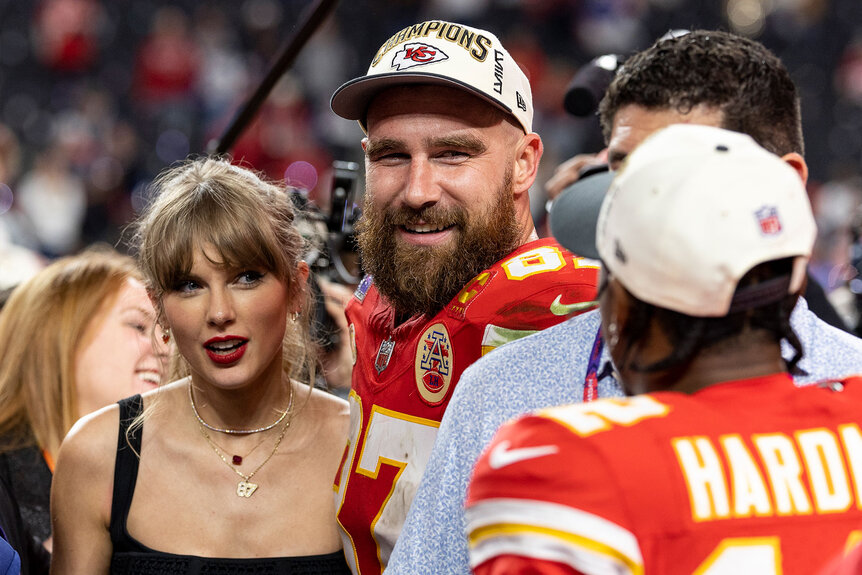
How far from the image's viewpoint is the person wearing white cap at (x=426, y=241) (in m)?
1.44

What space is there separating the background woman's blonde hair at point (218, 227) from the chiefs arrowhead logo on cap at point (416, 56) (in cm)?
45

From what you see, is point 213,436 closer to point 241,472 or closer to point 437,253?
point 241,472

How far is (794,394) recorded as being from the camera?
86cm

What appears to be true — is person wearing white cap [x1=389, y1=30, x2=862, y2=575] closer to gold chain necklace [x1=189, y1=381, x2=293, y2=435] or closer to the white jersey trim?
the white jersey trim

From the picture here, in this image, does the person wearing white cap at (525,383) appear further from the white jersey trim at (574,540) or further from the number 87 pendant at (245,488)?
the number 87 pendant at (245,488)

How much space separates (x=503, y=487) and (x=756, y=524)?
210 mm

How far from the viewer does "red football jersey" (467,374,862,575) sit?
0.76m

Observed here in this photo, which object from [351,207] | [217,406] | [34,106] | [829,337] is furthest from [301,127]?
[829,337]

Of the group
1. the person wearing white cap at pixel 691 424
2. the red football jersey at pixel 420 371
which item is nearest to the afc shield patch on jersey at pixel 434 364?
the red football jersey at pixel 420 371

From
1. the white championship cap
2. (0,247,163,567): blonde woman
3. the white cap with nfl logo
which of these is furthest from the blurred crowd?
the white cap with nfl logo

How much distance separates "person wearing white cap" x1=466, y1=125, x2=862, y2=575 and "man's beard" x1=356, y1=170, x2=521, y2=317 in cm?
69

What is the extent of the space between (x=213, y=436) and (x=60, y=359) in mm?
723

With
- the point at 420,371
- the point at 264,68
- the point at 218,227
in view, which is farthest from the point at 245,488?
the point at 264,68

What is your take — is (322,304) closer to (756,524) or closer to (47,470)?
(47,470)
